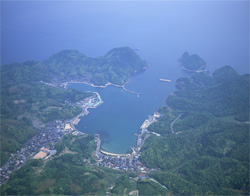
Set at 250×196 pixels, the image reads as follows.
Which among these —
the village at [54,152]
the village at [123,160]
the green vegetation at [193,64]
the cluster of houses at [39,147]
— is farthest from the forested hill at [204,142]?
the green vegetation at [193,64]

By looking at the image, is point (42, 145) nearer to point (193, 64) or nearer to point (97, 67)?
point (97, 67)

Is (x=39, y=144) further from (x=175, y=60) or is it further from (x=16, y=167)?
(x=175, y=60)

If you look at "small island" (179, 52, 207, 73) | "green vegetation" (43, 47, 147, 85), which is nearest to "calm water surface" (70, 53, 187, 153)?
"small island" (179, 52, 207, 73)

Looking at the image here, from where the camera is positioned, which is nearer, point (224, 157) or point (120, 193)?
point (120, 193)

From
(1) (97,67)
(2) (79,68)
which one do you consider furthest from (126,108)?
(2) (79,68)

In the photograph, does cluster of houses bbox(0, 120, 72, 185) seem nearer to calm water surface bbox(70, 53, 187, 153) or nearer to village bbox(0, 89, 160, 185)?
village bbox(0, 89, 160, 185)

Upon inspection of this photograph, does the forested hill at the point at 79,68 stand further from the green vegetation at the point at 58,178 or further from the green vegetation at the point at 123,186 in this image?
the green vegetation at the point at 123,186

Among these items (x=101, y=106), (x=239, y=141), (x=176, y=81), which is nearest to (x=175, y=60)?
(x=176, y=81)

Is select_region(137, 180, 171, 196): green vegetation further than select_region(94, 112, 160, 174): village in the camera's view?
No
